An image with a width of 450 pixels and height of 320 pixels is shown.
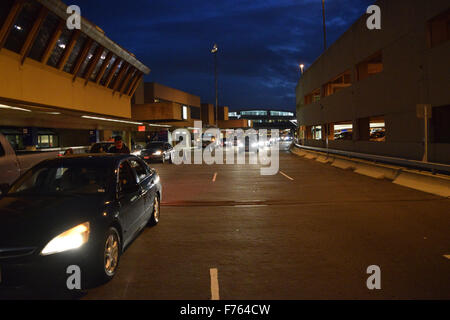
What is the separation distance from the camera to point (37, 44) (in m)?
21.9

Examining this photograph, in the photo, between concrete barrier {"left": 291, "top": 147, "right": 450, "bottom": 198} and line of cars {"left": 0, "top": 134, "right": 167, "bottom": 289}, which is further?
concrete barrier {"left": 291, "top": 147, "right": 450, "bottom": 198}

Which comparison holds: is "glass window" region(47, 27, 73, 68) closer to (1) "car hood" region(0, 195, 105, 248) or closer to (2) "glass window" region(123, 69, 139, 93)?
(2) "glass window" region(123, 69, 139, 93)

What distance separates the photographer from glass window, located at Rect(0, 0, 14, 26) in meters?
18.1

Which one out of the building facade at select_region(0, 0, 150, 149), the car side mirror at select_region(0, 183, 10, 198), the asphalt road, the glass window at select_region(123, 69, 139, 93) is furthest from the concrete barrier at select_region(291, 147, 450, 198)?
the glass window at select_region(123, 69, 139, 93)

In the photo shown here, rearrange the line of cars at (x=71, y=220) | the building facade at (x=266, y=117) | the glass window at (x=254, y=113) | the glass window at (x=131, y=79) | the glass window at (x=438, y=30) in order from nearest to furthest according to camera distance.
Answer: the line of cars at (x=71, y=220)
the glass window at (x=438, y=30)
the glass window at (x=131, y=79)
the building facade at (x=266, y=117)
the glass window at (x=254, y=113)

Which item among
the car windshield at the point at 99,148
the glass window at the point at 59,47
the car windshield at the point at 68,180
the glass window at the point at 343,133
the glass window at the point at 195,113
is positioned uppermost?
the glass window at the point at 195,113

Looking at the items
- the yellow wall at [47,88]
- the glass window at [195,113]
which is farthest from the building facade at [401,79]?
the glass window at [195,113]

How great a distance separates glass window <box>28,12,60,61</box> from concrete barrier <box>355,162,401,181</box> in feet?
58.3

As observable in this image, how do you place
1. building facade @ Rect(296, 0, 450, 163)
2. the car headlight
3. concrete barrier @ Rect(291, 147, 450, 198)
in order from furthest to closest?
building facade @ Rect(296, 0, 450, 163), concrete barrier @ Rect(291, 147, 450, 198), the car headlight

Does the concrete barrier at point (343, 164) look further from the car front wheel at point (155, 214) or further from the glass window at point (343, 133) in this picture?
the car front wheel at point (155, 214)

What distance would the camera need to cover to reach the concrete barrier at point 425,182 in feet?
39.0

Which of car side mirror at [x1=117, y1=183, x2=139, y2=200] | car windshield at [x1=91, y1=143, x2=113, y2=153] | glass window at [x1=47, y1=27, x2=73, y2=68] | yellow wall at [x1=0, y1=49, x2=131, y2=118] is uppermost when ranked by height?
glass window at [x1=47, y1=27, x2=73, y2=68]

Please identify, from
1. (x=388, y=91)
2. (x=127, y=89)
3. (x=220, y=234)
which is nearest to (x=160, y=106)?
(x=127, y=89)

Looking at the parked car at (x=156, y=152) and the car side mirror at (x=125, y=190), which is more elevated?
the parked car at (x=156, y=152)
